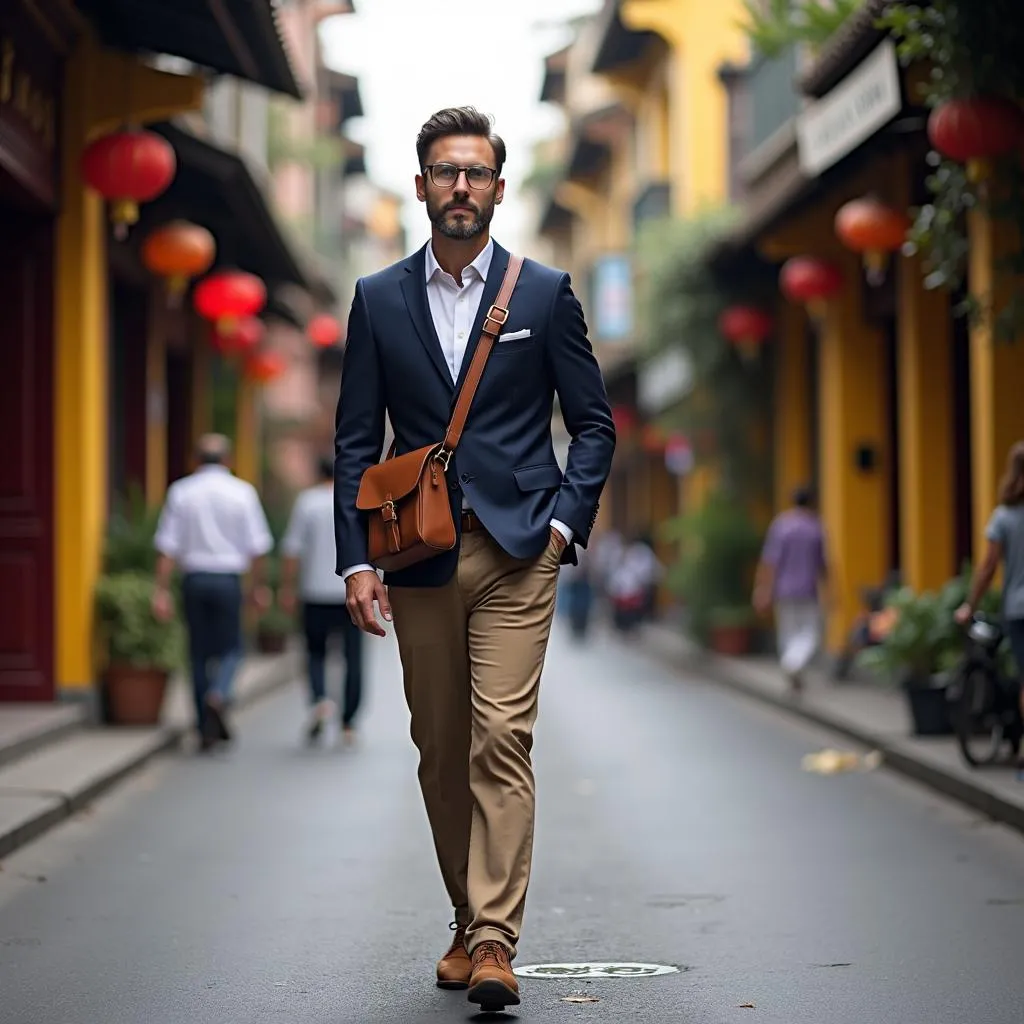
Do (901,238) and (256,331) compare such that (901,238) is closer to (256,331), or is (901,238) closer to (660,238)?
(660,238)

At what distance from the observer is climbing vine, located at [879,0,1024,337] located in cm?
1013

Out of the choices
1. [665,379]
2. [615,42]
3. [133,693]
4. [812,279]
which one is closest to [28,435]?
[133,693]

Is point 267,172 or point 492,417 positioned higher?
point 267,172

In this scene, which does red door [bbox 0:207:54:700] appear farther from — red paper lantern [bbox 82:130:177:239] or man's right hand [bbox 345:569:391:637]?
man's right hand [bbox 345:569:391:637]

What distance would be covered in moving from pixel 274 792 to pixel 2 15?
4.59m

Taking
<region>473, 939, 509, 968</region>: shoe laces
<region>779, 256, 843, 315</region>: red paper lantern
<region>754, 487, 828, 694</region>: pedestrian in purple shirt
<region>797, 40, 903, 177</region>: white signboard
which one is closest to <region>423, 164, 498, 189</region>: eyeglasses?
<region>473, 939, 509, 968</region>: shoe laces

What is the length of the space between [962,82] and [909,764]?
148 inches

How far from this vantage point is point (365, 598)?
5434mm

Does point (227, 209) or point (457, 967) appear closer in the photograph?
point (457, 967)

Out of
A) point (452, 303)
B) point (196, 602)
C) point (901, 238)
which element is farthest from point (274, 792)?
point (901, 238)

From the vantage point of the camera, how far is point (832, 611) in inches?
760

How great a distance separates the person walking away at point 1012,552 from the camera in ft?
32.3

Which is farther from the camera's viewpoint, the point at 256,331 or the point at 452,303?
the point at 256,331

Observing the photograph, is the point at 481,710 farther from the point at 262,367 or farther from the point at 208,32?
the point at 262,367
